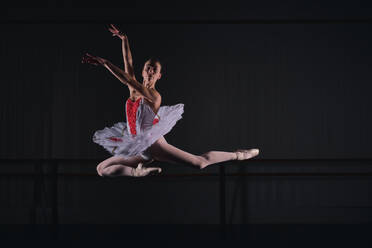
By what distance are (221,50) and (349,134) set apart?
1694 millimetres

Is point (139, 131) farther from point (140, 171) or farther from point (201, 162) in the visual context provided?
point (201, 162)

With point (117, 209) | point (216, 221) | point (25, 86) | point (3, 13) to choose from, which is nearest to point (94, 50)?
point (25, 86)

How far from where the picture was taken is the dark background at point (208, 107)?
432 centimetres

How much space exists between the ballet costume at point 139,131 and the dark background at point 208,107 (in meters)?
0.55

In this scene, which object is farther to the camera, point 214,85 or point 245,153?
point 214,85

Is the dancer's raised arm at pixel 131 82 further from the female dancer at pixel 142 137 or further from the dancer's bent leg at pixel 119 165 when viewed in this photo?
the dancer's bent leg at pixel 119 165

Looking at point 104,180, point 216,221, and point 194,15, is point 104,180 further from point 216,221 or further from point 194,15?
point 194,15

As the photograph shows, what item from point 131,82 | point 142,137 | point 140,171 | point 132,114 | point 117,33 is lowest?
point 140,171

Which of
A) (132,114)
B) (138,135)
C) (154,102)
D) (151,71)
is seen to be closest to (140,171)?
(138,135)

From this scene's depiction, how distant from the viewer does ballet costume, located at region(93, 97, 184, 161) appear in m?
3.59

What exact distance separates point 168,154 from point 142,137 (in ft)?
0.96

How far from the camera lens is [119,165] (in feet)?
12.1

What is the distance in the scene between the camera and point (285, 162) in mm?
4297

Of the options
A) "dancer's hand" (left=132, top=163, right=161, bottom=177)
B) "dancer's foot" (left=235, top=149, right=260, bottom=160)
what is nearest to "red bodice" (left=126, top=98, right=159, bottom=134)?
"dancer's hand" (left=132, top=163, right=161, bottom=177)
